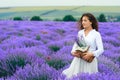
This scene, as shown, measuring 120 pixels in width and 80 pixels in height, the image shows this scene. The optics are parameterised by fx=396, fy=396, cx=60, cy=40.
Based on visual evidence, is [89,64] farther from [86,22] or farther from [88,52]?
[86,22]

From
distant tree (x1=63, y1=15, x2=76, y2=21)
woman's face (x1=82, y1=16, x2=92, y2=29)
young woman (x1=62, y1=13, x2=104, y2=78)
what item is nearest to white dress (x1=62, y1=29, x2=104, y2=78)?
young woman (x1=62, y1=13, x2=104, y2=78)

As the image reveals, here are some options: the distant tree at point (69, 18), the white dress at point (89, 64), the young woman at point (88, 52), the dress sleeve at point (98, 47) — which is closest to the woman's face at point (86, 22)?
the young woman at point (88, 52)

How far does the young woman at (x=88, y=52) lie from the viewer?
5.76m

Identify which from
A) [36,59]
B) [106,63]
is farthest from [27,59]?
[106,63]

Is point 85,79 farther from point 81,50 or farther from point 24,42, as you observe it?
point 24,42

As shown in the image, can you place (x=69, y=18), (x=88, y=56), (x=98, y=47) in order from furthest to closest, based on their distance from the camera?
(x=69, y=18), (x=98, y=47), (x=88, y=56)

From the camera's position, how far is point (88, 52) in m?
5.75

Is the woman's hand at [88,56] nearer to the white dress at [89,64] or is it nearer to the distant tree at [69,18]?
the white dress at [89,64]

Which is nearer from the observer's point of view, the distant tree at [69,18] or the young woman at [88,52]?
the young woman at [88,52]

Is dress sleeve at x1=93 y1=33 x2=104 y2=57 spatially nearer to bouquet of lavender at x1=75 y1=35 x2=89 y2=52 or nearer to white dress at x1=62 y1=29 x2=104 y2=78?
white dress at x1=62 y1=29 x2=104 y2=78

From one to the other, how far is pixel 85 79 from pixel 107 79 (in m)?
0.27

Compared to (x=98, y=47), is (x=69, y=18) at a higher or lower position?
lower

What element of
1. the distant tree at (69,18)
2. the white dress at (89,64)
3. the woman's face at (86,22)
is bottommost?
the distant tree at (69,18)

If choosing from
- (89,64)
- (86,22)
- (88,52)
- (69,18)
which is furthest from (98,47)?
(69,18)
